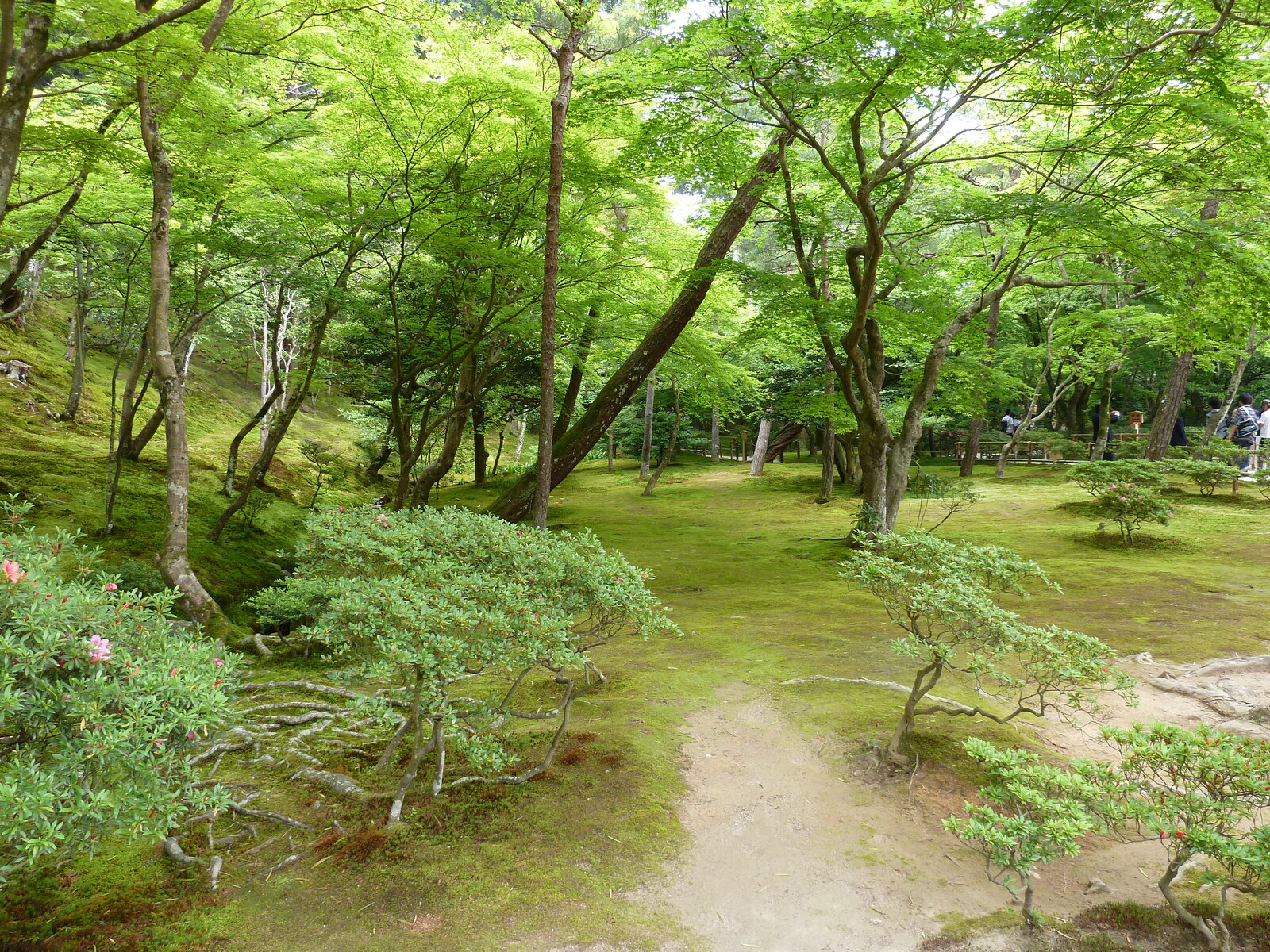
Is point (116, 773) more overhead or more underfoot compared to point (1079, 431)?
more underfoot

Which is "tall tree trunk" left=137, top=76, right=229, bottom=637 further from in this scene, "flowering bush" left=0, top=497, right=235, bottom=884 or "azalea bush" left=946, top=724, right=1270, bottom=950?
"azalea bush" left=946, top=724, right=1270, bottom=950

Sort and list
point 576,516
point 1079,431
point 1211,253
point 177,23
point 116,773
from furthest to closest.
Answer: point 1079,431 < point 576,516 < point 1211,253 < point 177,23 < point 116,773

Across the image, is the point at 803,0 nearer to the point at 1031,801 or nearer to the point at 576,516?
the point at 1031,801

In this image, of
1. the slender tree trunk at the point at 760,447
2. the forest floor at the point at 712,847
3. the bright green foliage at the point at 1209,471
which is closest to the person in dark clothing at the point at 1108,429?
the bright green foliage at the point at 1209,471

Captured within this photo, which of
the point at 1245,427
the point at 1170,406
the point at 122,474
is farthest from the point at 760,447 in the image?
the point at 122,474

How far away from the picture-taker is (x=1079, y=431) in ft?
69.5

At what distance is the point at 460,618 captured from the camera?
116 inches

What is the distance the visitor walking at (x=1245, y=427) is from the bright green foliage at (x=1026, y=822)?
1552cm

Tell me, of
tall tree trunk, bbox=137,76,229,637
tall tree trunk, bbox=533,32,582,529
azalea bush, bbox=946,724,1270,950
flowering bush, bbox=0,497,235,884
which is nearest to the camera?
flowering bush, bbox=0,497,235,884

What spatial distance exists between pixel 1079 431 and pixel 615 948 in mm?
23994

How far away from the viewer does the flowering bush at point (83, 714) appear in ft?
5.84

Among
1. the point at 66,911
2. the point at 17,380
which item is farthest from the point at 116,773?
the point at 17,380

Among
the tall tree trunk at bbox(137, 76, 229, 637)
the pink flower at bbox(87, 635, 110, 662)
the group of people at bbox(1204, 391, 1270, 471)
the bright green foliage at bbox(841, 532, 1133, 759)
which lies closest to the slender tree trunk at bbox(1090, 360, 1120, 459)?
the group of people at bbox(1204, 391, 1270, 471)

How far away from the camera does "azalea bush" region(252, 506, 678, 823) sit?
9.53 feet
